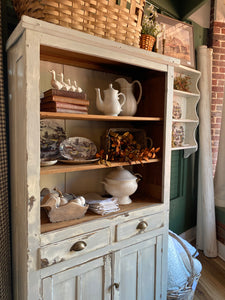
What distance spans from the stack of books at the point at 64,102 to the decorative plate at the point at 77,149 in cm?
29

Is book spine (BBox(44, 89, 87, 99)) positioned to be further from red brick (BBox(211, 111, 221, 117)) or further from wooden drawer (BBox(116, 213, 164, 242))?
red brick (BBox(211, 111, 221, 117))

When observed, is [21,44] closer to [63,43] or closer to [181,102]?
[63,43]

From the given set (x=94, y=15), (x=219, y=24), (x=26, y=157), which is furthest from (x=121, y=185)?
(x=219, y=24)

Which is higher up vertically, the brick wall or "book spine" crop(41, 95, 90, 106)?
the brick wall

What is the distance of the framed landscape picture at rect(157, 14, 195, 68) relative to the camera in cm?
229

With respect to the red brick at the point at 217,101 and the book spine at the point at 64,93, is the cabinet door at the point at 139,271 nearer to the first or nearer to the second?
the book spine at the point at 64,93

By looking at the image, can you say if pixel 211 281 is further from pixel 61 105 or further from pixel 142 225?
pixel 61 105

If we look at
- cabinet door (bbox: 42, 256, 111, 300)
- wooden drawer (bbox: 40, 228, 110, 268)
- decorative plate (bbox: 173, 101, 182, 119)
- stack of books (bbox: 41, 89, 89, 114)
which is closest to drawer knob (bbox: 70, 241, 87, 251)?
wooden drawer (bbox: 40, 228, 110, 268)

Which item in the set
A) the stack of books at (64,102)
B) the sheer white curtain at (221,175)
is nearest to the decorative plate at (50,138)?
the stack of books at (64,102)

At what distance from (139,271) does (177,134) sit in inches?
61.6

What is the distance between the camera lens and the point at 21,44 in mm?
1133

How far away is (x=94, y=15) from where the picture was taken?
1.27m

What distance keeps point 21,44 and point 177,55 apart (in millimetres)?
1835

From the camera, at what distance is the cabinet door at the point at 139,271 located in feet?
4.87
